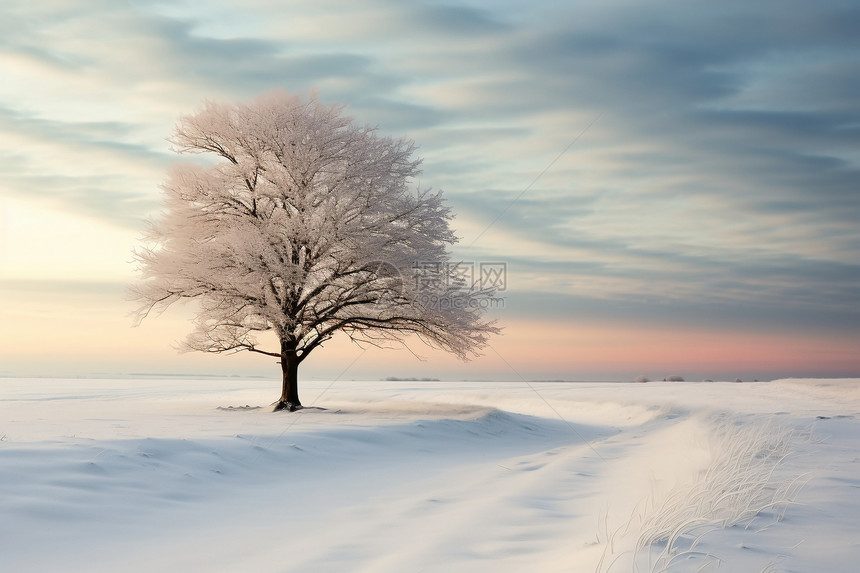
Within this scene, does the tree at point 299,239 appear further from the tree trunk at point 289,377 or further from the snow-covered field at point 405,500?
the snow-covered field at point 405,500

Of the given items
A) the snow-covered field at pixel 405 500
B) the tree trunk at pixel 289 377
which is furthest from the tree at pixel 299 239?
the snow-covered field at pixel 405 500

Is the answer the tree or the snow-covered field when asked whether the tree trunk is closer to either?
the tree

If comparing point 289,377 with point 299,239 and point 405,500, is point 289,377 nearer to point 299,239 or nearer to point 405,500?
point 299,239

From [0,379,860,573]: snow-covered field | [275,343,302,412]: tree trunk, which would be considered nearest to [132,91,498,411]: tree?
[275,343,302,412]: tree trunk

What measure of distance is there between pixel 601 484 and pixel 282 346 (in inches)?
565

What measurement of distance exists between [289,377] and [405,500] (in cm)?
1364

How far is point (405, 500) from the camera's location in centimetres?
782

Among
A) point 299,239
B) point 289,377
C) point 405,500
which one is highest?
point 299,239

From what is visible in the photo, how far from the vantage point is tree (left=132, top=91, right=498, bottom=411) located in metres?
19.2

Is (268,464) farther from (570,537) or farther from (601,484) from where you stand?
(570,537)

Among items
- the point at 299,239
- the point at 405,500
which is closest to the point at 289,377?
the point at 299,239

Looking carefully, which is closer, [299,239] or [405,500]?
[405,500]

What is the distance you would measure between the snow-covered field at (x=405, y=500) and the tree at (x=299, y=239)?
5.95 metres

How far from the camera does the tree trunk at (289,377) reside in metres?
20.4
